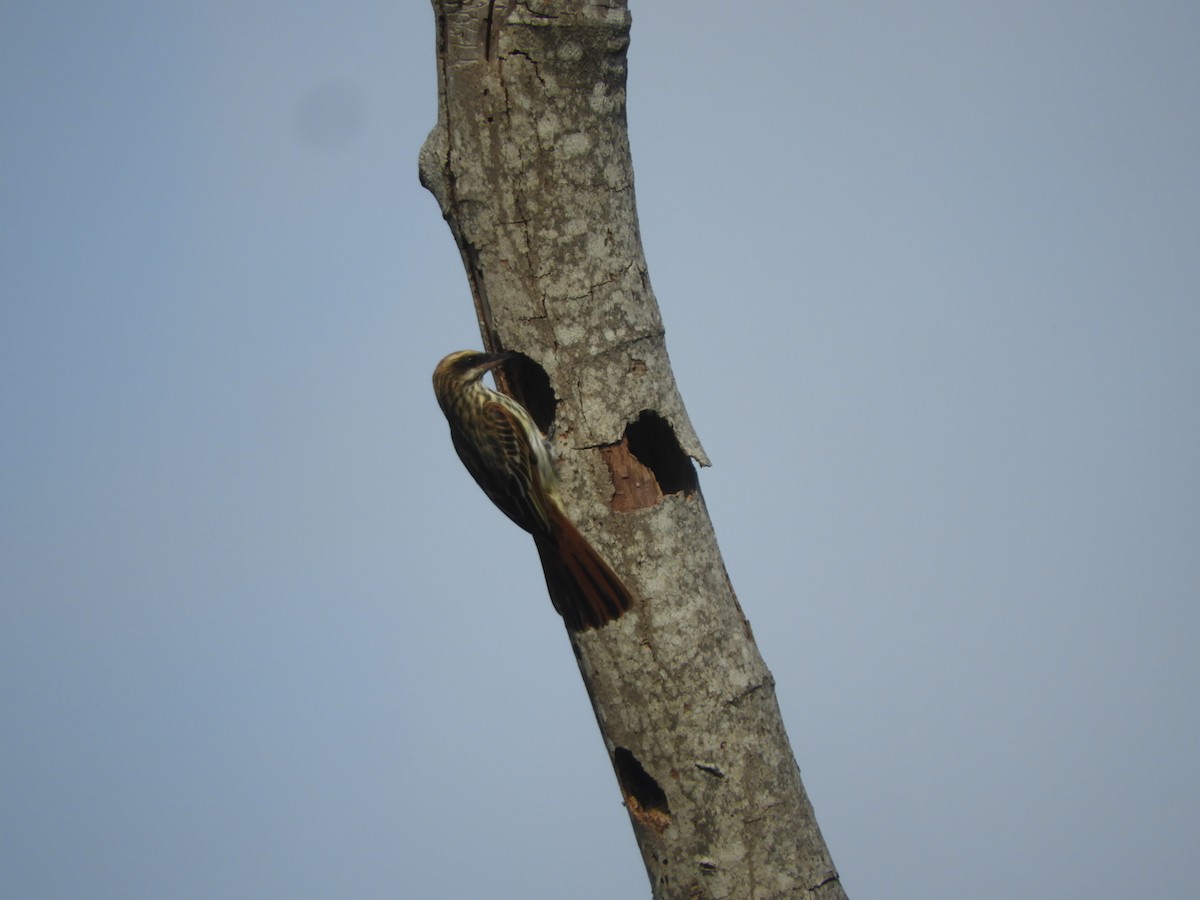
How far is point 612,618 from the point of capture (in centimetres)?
393

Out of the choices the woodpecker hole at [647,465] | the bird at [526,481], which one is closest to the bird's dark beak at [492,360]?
the bird at [526,481]

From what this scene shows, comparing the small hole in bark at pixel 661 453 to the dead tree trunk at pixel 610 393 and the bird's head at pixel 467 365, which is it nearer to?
the dead tree trunk at pixel 610 393

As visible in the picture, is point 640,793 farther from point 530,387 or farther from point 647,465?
point 530,387

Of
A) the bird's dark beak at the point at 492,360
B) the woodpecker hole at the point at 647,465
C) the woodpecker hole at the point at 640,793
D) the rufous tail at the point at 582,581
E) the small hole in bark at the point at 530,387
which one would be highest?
the bird's dark beak at the point at 492,360

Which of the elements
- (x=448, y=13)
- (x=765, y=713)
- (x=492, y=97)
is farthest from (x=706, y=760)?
(x=448, y=13)

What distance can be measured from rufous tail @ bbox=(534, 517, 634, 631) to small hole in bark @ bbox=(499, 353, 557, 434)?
297mm

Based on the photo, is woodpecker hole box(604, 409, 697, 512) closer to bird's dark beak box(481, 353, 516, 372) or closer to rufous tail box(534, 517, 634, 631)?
rufous tail box(534, 517, 634, 631)

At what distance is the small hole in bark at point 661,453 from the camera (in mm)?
4012

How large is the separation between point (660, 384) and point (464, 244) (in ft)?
2.11

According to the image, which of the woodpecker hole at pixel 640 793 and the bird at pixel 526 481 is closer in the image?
the bird at pixel 526 481

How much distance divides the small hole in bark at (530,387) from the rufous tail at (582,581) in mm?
297

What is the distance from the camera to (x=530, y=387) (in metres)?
4.10

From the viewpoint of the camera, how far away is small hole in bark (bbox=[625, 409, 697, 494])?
4.01 meters

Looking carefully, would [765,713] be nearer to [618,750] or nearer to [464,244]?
[618,750]
